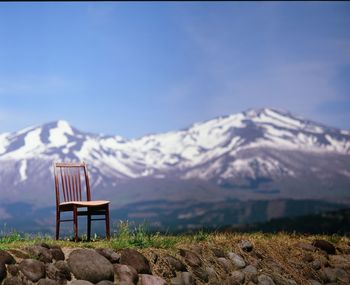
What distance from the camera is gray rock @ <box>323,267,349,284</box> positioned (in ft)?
50.5

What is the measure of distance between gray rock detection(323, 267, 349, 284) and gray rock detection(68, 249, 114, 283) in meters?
6.48

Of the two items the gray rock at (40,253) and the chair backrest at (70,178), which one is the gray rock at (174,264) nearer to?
the gray rock at (40,253)

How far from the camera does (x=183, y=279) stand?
12633mm

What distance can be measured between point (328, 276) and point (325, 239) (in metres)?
2.06

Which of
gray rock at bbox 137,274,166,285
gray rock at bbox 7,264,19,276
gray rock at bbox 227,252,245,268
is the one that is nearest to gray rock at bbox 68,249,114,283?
gray rock at bbox 137,274,166,285

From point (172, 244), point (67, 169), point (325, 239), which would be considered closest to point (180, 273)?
point (172, 244)

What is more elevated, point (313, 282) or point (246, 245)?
point (246, 245)

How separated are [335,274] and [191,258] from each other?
4516mm

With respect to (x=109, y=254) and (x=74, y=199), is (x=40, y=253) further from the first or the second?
(x=74, y=199)

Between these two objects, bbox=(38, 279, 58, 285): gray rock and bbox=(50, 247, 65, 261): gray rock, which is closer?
bbox=(38, 279, 58, 285): gray rock

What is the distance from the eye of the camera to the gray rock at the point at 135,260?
480 inches

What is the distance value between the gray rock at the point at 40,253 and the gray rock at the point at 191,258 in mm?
3210

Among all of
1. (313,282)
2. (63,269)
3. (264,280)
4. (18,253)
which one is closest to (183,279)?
(264,280)

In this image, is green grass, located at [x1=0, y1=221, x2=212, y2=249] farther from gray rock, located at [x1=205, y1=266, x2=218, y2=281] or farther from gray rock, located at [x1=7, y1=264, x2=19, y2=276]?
gray rock, located at [x1=7, y1=264, x2=19, y2=276]
